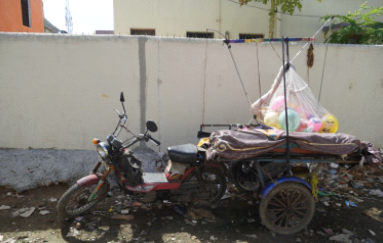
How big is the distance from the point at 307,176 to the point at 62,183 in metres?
3.42

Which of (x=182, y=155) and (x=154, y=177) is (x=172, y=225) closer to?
(x=154, y=177)

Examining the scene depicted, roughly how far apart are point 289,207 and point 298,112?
3.58 ft

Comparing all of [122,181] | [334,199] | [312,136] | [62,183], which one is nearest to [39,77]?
[62,183]

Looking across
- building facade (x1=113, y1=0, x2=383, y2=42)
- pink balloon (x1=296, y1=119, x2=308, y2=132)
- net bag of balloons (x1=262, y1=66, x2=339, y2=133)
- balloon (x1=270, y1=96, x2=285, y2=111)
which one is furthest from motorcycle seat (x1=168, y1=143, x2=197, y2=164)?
building facade (x1=113, y1=0, x2=383, y2=42)

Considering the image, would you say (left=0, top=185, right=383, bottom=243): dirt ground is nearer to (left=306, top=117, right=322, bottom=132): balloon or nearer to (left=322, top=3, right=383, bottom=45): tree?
(left=306, top=117, right=322, bottom=132): balloon

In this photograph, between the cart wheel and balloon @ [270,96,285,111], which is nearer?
the cart wheel

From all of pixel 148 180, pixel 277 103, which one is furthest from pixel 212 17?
pixel 148 180

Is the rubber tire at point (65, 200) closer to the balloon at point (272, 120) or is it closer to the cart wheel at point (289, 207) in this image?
the cart wheel at point (289, 207)

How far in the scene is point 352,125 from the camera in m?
4.71

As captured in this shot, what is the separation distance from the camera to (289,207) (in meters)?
3.00

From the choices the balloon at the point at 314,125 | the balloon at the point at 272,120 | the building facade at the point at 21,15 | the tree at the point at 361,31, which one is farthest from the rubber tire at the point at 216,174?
the building facade at the point at 21,15

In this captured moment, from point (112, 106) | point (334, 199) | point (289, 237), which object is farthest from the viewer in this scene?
point (112, 106)

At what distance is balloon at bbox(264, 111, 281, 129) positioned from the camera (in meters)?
3.14

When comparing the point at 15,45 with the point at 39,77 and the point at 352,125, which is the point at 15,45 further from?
the point at 352,125
